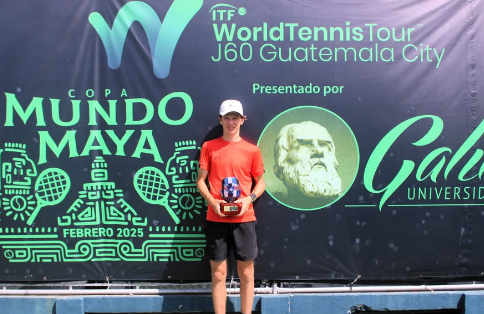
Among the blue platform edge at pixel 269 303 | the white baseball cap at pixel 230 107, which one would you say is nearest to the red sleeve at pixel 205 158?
the white baseball cap at pixel 230 107

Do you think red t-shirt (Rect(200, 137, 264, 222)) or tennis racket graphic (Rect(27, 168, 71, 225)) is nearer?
red t-shirt (Rect(200, 137, 264, 222))

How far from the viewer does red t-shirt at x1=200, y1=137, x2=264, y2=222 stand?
3135 mm

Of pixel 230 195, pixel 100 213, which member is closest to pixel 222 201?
pixel 230 195

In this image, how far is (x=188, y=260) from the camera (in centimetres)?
349

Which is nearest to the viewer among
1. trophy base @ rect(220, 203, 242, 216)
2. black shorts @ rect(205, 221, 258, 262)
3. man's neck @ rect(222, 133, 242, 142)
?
trophy base @ rect(220, 203, 242, 216)

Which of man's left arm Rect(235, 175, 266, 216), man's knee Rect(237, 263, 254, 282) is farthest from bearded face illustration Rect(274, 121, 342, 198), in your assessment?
man's knee Rect(237, 263, 254, 282)

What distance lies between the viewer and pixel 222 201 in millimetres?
3062

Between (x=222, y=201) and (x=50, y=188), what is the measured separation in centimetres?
157

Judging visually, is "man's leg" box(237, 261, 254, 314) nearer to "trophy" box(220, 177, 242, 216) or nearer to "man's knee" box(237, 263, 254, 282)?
"man's knee" box(237, 263, 254, 282)

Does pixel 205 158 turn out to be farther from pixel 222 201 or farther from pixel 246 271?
pixel 246 271

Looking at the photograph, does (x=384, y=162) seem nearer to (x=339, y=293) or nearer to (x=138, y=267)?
(x=339, y=293)

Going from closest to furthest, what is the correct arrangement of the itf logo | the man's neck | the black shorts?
1. the black shorts
2. the man's neck
3. the itf logo

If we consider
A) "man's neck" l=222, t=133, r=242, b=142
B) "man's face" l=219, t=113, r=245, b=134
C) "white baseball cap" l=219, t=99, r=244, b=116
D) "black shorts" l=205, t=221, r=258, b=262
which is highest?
"white baseball cap" l=219, t=99, r=244, b=116

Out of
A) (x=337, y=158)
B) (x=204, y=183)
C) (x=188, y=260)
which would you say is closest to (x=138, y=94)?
(x=204, y=183)
